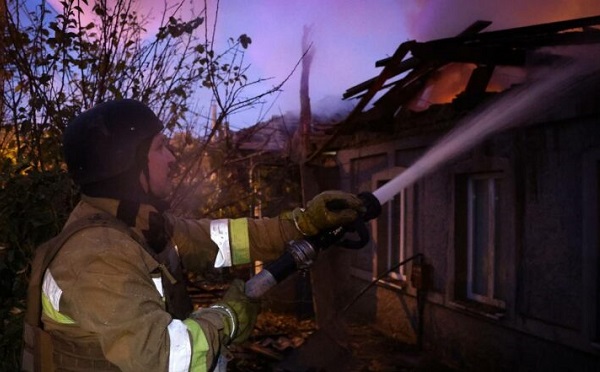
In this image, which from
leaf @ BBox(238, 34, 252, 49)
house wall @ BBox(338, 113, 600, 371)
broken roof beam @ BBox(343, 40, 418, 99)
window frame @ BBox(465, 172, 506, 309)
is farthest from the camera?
window frame @ BBox(465, 172, 506, 309)

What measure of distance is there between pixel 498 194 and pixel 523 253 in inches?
34.7

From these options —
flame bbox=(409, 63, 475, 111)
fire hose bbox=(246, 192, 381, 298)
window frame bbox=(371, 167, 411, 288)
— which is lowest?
window frame bbox=(371, 167, 411, 288)

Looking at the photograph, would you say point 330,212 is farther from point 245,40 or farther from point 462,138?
point 462,138

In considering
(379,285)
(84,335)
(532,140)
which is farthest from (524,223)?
(84,335)

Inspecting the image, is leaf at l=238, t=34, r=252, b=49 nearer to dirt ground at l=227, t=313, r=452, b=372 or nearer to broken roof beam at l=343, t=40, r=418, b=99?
broken roof beam at l=343, t=40, r=418, b=99

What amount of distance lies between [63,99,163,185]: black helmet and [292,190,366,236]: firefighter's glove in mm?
964

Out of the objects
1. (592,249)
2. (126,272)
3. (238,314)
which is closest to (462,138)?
(592,249)

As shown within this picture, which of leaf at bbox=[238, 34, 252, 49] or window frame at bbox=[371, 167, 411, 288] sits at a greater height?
leaf at bbox=[238, 34, 252, 49]

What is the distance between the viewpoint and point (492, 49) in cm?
533

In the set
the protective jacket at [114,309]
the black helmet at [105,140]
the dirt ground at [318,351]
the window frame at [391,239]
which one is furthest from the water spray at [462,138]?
the dirt ground at [318,351]

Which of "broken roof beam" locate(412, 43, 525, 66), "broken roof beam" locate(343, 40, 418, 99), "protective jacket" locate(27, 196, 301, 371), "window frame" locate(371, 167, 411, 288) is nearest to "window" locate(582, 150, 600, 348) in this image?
"broken roof beam" locate(412, 43, 525, 66)

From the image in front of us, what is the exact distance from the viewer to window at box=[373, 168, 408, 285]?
8.13 m

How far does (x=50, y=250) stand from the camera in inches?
82.6

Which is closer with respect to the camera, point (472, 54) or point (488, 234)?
point (472, 54)
